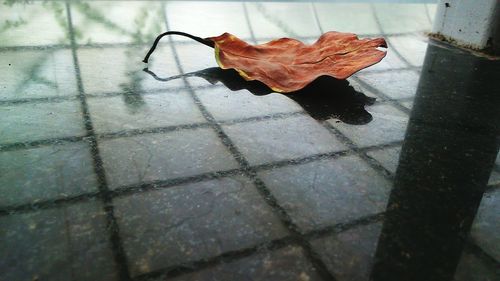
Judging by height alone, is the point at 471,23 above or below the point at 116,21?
above

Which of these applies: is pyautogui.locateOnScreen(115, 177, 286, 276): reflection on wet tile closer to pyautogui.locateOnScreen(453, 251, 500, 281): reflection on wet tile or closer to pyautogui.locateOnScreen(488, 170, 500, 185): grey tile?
pyautogui.locateOnScreen(453, 251, 500, 281): reflection on wet tile

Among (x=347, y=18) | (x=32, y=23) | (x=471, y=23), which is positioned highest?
(x=471, y=23)

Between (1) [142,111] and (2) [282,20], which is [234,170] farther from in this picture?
(2) [282,20]

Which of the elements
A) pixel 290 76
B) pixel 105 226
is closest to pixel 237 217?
pixel 105 226

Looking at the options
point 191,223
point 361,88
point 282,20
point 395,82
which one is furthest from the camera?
point 282,20

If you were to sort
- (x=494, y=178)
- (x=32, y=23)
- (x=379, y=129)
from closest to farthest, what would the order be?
(x=494, y=178) → (x=379, y=129) → (x=32, y=23)

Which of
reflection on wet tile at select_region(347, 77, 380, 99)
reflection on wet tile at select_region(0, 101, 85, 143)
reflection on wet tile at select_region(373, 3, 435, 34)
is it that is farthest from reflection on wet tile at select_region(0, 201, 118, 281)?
reflection on wet tile at select_region(373, 3, 435, 34)

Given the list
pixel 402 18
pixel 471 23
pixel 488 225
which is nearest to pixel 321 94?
pixel 488 225
